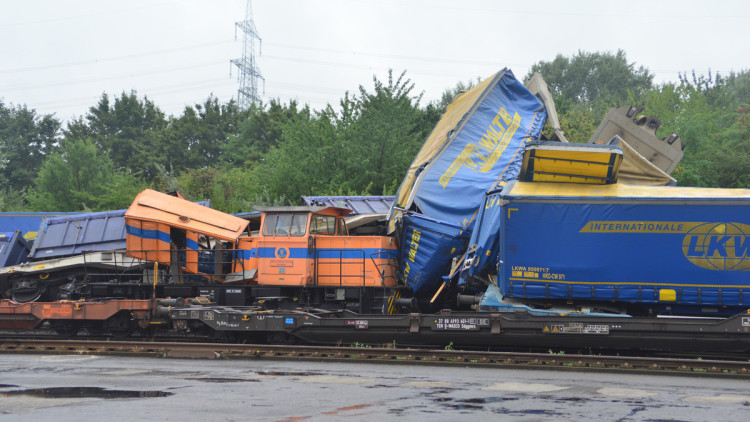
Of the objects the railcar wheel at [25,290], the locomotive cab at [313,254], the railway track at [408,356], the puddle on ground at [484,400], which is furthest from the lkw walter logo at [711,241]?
the railcar wheel at [25,290]

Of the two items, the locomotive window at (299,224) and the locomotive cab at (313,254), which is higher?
the locomotive window at (299,224)

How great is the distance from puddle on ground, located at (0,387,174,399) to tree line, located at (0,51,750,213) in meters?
18.9

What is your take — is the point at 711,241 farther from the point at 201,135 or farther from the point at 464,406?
the point at 201,135

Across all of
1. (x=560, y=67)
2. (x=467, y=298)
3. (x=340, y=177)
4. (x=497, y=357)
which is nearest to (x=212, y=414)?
(x=497, y=357)

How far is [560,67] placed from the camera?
285ft

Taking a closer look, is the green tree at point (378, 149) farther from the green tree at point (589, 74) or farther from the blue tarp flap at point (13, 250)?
the green tree at point (589, 74)

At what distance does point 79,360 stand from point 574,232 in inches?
410

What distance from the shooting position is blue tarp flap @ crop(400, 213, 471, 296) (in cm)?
1502

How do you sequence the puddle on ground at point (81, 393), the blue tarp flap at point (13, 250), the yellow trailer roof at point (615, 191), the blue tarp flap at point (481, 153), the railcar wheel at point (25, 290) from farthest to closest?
the blue tarp flap at point (13, 250)
the railcar wheel at point (25, 290)
the blue tarp flap at point (481, 153)
the yellow trailer roof at point (615, 191)
the puddle on ground at point (81, 393)

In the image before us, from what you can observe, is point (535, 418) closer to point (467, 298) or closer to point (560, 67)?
point (467, 298)

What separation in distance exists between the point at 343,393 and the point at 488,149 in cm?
966

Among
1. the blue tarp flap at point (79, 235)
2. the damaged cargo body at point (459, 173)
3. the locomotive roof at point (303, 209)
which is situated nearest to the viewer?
the damaged cargo body at point (459, 173)

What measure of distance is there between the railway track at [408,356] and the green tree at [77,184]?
977 inches

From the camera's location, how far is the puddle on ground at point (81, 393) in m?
8.62
